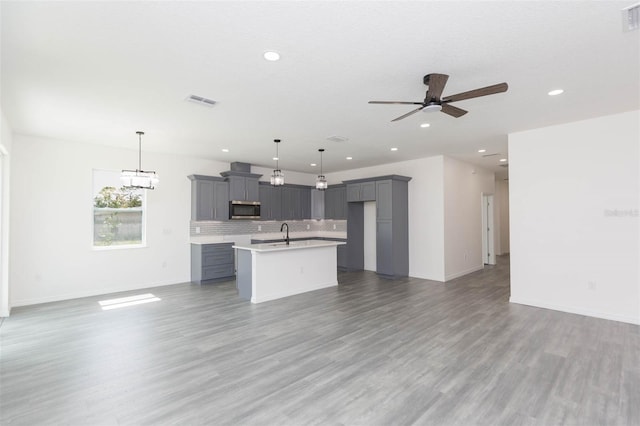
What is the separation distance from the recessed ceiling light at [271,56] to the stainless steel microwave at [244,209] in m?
4.93

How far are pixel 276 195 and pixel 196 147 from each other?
2.71m

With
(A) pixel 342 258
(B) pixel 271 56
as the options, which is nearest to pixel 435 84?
(B) pixel 271 56

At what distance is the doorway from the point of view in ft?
29.9

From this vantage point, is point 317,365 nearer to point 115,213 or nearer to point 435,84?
point 435,84

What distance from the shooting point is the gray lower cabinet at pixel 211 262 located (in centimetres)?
662

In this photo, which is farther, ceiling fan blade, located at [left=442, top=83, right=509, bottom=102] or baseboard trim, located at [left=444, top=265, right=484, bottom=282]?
baseboard trim, located at [left=444, top=265, right=484, bottom=282]

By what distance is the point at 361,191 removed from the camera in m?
7.73

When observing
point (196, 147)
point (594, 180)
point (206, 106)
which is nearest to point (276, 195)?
point (196, 147)

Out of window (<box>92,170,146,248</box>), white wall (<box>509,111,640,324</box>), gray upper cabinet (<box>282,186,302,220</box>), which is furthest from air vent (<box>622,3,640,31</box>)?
window (<box>92,170,146,248</box>)

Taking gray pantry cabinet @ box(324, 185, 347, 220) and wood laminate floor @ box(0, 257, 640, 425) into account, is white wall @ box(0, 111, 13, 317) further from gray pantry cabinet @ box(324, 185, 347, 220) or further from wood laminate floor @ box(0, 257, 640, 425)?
gray pantry cabinet @ box(324, 185, 347, 220)

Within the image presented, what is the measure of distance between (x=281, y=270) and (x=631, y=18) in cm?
509

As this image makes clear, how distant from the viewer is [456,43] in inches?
96.5

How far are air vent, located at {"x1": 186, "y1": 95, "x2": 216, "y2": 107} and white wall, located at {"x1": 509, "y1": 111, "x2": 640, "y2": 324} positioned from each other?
15.8 feet

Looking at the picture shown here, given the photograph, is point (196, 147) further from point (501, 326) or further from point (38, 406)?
point (501, 326)
